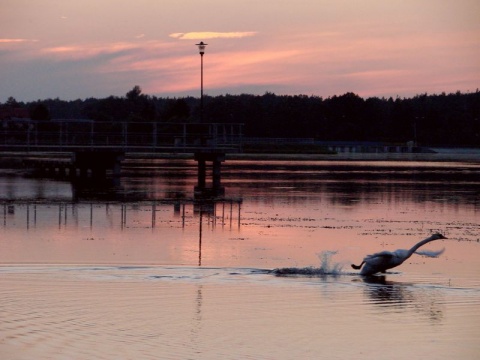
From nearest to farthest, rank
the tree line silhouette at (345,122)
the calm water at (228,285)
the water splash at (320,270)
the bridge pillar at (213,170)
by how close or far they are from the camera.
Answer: the calm water at (228,285) → the water splash at (320,270) → the bridge pillar at (213,170) → the tree line silhouette at (345,122)

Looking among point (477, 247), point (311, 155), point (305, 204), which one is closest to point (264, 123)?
point (311, 155)

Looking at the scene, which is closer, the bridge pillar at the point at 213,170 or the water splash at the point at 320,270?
the water splash at the point at 320,270

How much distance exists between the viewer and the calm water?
15328 mm

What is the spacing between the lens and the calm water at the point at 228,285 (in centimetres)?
1533

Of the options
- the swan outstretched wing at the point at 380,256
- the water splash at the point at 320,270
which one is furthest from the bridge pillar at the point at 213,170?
the swan outstretched wing at the point at 380,256

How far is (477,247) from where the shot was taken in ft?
90.1

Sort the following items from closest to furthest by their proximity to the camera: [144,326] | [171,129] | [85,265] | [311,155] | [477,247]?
1. [144,326]
2. [85,265]
3. [477,247]
4. [171,129]
5. [311,155]

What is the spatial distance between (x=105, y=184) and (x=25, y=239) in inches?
1171

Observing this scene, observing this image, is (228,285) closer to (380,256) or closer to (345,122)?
(380,256)

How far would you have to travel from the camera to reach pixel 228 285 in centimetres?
2022

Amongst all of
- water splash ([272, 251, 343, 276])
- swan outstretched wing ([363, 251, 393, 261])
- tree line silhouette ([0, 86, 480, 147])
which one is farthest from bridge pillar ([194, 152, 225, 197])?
tree line silhouette ([0, 86, 480, 147])

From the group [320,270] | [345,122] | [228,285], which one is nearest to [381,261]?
[320,270]

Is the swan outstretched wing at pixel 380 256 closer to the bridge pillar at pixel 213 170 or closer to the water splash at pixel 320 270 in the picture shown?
the water splash at pixel 320 270

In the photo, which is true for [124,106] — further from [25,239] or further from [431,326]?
[431,326]
